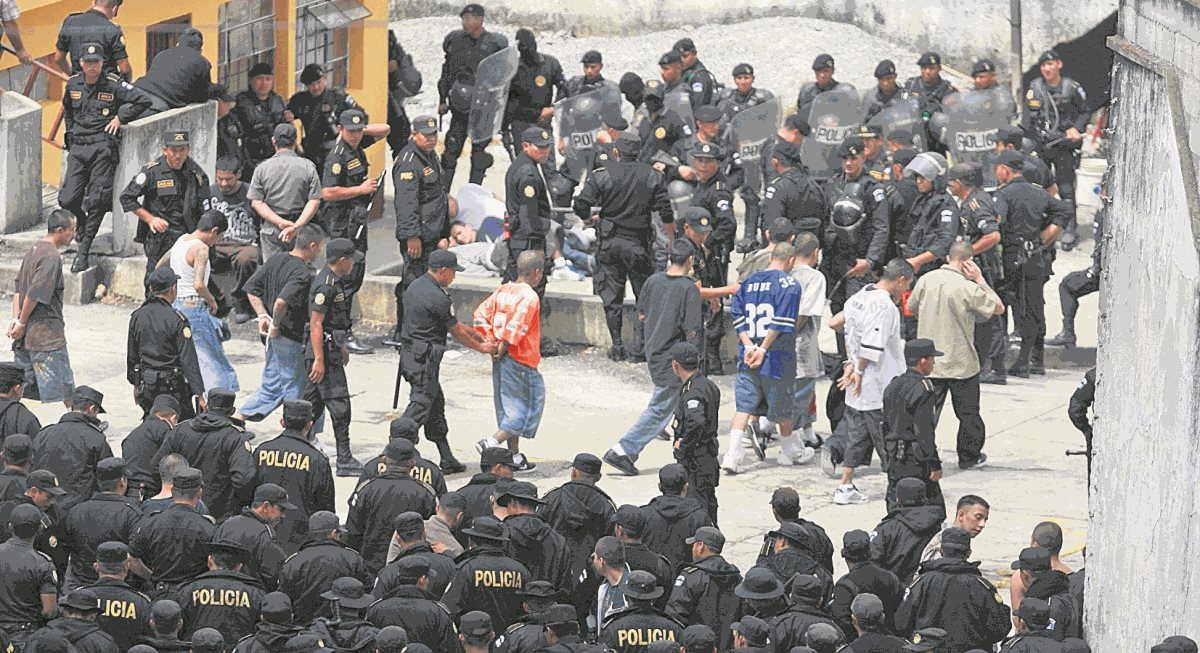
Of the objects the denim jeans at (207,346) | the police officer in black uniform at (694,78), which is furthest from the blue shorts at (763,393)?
the police officer in black uniform at (694,78)

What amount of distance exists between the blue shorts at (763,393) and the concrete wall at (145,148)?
20.5ft

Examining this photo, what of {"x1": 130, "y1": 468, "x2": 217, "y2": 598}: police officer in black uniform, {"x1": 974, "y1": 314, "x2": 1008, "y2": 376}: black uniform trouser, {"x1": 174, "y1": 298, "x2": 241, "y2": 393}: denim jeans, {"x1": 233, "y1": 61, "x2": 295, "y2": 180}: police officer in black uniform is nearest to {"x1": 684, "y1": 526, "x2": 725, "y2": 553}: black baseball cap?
{"x1": 130, "y1": 468, "x2": 217, "y2": 598}: police officer in black uniform

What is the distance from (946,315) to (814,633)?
5720 millimetres

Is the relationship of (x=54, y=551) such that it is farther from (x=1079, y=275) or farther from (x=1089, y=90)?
(x=1089, y=90)

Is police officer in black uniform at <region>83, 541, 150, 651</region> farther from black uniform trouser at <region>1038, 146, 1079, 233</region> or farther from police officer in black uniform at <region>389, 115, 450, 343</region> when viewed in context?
black uniform trouser at <region>1038, 146, 1079, 233</region>

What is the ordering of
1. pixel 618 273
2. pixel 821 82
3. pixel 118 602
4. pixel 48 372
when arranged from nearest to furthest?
pixel 118 602, pixel 48 372, pixel 618 273, pixel 821 82

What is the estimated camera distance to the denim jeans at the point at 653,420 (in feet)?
47.4

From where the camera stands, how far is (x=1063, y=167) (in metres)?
20.9

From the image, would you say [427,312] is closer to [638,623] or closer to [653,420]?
[653,420]

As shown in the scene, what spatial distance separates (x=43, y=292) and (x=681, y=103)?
736cm

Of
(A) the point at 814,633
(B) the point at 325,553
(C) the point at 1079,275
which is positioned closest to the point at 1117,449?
(A) the point at 814,633

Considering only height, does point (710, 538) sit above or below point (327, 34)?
below

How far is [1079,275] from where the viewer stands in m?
17.0

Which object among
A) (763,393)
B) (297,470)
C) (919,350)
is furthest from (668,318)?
(297,470)
